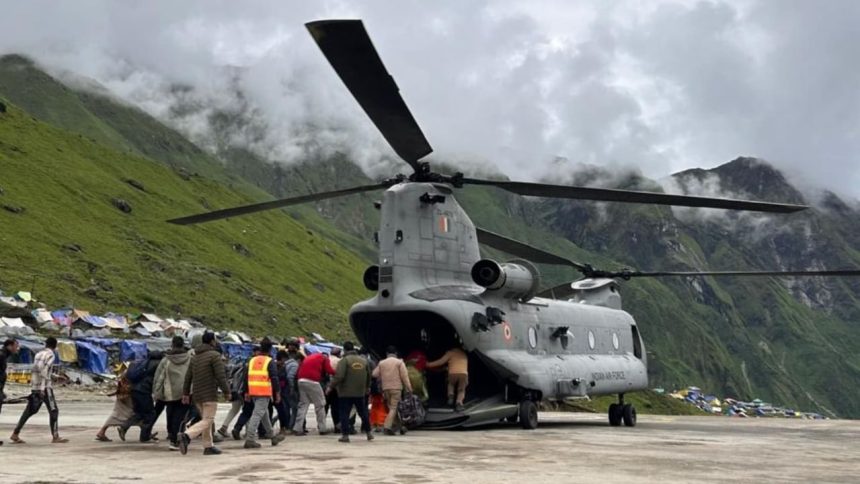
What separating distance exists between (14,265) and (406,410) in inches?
3061

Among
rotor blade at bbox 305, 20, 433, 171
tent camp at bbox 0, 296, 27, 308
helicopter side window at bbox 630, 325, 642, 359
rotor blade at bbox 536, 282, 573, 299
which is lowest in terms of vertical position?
helicopter side window at bbox 630, 325, 642, 359

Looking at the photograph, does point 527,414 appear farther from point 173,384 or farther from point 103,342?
point 103,342

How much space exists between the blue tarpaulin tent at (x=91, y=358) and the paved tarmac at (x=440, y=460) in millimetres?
31780

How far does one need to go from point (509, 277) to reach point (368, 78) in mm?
8544

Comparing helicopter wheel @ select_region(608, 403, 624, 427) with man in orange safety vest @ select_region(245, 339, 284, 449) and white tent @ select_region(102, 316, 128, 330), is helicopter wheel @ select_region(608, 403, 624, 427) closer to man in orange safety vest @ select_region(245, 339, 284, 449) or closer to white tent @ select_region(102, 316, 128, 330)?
man in orange safety vest @ select_region(245, 339, 284, 449)

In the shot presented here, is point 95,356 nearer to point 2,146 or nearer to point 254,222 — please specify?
point 2,146

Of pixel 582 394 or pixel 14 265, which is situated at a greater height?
pixel 14 265

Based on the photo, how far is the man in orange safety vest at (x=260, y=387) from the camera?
15.8m

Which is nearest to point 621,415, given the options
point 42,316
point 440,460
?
point 440,460

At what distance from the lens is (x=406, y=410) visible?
20016mm

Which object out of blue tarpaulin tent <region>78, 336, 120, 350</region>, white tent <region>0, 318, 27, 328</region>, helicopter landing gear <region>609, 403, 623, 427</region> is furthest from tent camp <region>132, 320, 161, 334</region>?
helicopter landing gear <region>609, 403, 623, 427</region>

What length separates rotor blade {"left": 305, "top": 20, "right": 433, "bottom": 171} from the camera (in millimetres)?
14039

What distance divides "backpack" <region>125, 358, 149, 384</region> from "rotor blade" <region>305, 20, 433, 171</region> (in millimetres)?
6766

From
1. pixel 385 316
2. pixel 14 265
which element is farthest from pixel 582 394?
pixel 14 265
